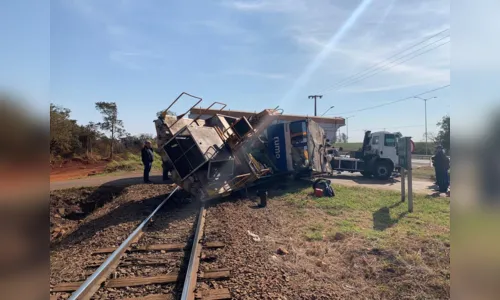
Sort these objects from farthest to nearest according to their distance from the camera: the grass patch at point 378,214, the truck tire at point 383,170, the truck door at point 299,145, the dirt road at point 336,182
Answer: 1. the truck tire at point 383,170
2. the dirt road at point 336,182
3. the truck door at point 299,145
4. the grass patch at point 378,214

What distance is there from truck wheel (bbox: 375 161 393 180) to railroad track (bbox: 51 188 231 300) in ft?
47.1

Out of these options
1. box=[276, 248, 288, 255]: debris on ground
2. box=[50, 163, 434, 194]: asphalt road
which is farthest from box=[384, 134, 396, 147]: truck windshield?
box=[276, 248, 288, 255]: debris on ground

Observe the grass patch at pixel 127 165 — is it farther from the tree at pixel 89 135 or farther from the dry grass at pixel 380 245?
the dry grass at pixel 380 245

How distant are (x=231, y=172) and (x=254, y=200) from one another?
54.6 inches

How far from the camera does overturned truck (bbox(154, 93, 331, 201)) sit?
9086 millimetres

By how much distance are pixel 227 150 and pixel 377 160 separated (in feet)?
37.0

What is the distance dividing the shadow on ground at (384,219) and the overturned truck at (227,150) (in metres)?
4.02

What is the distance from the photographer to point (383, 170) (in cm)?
1745

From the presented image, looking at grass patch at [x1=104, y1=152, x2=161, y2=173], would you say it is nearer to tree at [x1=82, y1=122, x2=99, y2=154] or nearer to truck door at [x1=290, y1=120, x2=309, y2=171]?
tree at [x1=82, y1=122, x2=99, y2=154]

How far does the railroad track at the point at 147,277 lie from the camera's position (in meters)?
3.78

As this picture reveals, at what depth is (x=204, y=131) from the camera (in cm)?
979

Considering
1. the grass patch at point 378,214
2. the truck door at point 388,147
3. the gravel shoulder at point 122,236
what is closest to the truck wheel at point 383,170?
the truck door at point 388,147

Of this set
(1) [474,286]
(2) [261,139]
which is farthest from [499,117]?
(2) [261,139]

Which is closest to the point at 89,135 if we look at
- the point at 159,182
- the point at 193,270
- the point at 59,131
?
the point at 159,182
